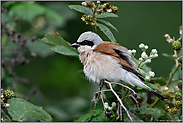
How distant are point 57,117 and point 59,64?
1.37 m

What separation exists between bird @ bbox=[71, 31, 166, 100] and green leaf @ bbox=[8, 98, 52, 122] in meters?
0.36

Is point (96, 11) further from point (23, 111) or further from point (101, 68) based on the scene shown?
point (23, 111)

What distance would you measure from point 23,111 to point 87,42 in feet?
1.81

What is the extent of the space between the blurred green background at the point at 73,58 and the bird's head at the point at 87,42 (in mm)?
205

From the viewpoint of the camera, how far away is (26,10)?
2.17 m

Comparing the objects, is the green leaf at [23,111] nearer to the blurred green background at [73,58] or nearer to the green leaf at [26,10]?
the blurred green background at [73,58]

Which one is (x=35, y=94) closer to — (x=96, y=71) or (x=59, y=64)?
(x=96, y=71)

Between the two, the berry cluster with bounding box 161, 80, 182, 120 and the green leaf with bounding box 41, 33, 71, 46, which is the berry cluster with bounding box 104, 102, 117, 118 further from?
the green leaf with bounding box 41, 33, 71, 46

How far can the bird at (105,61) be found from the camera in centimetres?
137

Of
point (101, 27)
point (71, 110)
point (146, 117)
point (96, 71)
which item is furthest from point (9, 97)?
point (71, 110)

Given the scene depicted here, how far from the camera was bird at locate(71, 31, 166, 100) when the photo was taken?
1369 millimetres

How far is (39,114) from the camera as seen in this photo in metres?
1.32

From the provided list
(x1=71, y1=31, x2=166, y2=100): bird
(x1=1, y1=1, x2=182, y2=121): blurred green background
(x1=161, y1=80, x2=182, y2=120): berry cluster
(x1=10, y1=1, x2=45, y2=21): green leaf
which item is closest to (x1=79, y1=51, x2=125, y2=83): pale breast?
(x1=71, y1=31, x2=166, y2=100): bird

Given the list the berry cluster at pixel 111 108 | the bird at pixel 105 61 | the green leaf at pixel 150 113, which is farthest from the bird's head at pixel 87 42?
the green leaf at pixel 150 113
